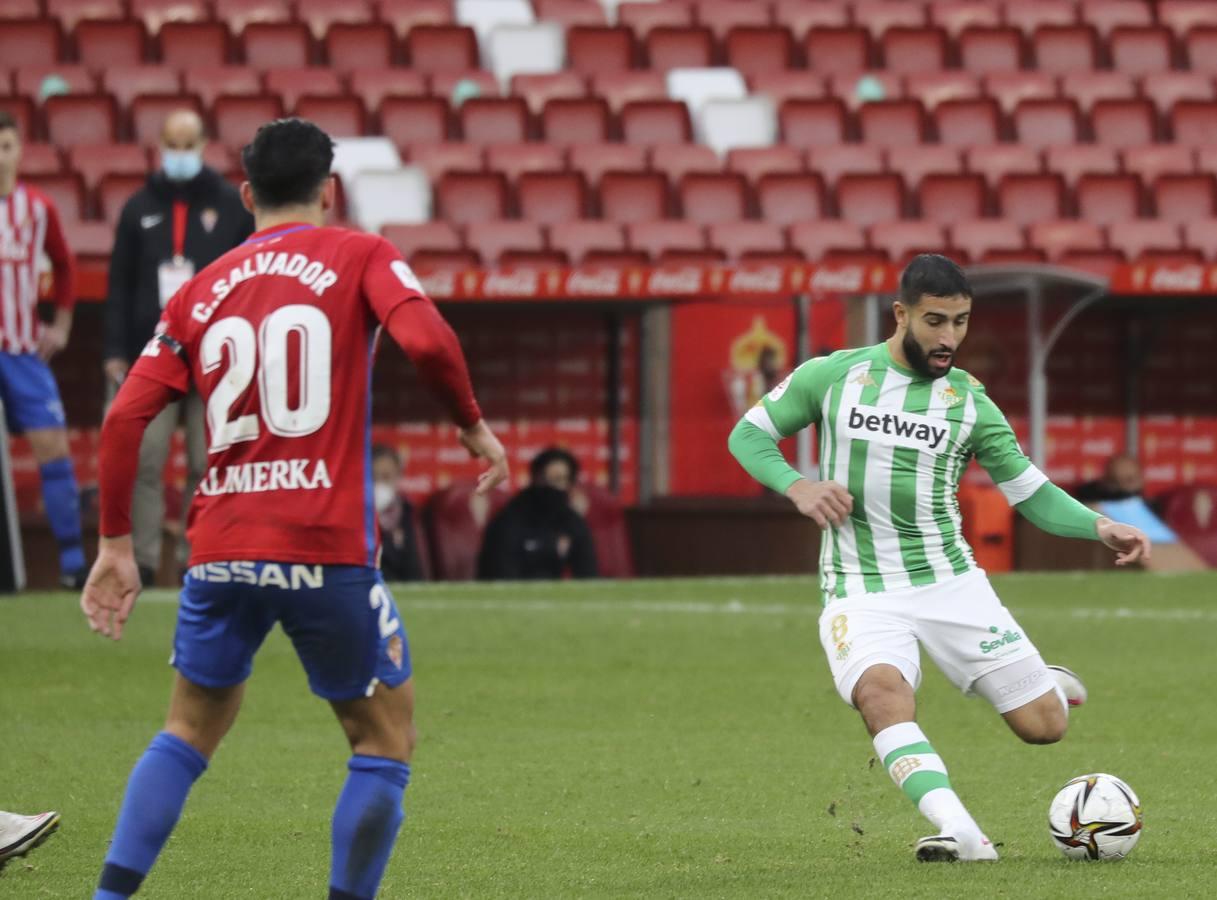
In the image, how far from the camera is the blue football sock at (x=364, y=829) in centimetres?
422

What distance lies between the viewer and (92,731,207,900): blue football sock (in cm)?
423

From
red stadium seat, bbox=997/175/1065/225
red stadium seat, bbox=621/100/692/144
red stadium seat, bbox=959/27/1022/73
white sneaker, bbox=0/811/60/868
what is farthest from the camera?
red stadium seat, bbox=959/27/1022/73

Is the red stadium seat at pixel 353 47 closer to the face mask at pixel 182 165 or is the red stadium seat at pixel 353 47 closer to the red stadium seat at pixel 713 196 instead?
the red stadium seat at pixel 713 196

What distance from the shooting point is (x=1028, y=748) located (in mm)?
7562

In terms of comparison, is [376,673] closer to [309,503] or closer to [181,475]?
[309,503]

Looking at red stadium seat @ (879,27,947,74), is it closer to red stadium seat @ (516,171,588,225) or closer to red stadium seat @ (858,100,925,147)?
red stadium seat @ (858,100,925,147)

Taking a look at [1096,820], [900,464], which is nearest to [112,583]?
[900,464]

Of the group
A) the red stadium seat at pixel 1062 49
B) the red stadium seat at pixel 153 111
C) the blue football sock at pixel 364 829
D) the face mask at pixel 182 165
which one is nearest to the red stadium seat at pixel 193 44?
the red stadium seat at pixel 153 111

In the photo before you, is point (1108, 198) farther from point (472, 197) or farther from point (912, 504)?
point (912, 504)

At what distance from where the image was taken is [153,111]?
57.3ft

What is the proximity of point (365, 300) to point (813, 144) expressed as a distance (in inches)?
580

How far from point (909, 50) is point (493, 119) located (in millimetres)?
4055

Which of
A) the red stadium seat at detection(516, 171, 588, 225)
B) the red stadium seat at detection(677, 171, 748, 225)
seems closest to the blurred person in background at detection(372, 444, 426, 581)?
the red stadium seat at detection(516, 171, 588, 225)

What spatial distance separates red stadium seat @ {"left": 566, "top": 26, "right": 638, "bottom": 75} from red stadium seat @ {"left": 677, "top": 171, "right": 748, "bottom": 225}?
232 centimetres
